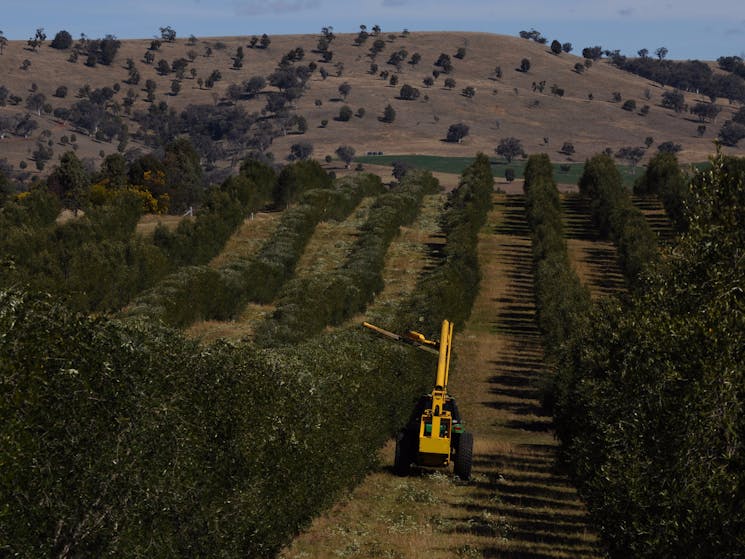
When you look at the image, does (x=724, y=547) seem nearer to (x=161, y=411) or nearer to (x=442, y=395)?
(x=161, y=411)

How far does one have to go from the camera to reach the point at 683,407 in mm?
27016

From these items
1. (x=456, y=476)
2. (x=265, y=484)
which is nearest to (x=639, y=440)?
(x=265, y=484)

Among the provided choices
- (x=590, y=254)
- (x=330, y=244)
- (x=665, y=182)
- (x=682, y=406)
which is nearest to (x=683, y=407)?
(x=682, y=406)

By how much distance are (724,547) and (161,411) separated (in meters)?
13.2

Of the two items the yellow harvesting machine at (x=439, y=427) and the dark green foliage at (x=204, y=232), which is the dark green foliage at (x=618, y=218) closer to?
the dark green foliage at (x=204, y=232)

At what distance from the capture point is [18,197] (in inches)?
6476

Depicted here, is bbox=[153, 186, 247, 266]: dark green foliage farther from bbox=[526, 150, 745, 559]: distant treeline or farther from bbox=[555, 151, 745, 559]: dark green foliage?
bbox=[555, 151, 745, 559]: dark green foliage

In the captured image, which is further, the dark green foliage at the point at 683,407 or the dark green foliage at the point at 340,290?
the dark green foliage at the point at 340,290

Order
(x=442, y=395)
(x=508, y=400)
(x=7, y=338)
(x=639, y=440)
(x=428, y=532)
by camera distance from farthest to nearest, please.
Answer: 1. (x=508, y=400)
2. (x=442, y=395)
3. (x=428, y=532)
4. (x=639, y=440)
5. (x=7, y=338)

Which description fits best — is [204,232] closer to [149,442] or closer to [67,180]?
[67,180]

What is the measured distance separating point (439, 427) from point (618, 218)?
8989 cm

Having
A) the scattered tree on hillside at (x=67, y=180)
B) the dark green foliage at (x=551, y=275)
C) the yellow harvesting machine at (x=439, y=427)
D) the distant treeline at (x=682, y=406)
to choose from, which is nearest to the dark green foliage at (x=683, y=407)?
the distant treeline at (x=682, y=406)

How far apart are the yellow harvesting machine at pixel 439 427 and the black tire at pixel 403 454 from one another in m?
0.01

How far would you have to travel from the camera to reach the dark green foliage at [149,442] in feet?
73.3
